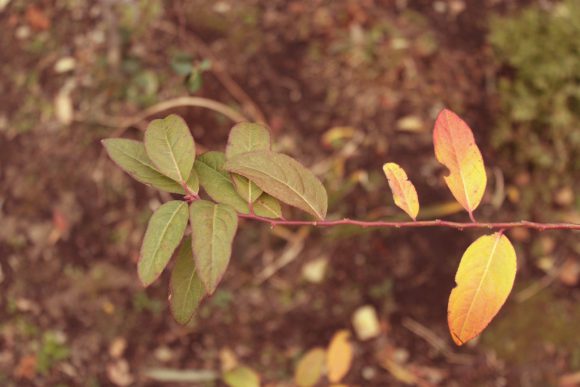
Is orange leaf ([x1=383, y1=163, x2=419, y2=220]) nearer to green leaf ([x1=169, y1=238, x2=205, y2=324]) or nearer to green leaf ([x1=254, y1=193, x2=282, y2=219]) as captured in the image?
green leaf ([x1=254, y1=193, x2=282, y2=219])

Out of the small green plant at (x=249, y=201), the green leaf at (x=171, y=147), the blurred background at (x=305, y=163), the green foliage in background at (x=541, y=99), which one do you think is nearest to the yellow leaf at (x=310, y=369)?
the blurred background at (x=305, y=163)

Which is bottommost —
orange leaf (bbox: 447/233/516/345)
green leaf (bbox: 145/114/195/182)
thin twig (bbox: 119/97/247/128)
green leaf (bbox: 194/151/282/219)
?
thin twig (bbox: 119/97/247/128)

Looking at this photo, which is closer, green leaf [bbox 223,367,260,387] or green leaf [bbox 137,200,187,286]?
green leaf [bbox 137,200,187,286]

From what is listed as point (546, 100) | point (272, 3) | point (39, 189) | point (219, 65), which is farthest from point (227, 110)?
point (546, 100)

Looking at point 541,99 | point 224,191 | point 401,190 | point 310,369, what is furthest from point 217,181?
point 541,99

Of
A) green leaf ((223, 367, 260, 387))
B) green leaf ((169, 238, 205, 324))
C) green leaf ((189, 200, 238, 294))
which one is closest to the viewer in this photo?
green leaf ((189, 200, 238, 294))

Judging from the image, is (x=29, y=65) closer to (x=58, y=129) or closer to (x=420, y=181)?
(x=58, y=129)

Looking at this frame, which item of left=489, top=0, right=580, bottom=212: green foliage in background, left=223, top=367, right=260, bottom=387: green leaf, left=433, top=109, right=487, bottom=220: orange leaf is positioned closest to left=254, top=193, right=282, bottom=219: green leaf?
left=433, top=109, right=487, bottom=220: orange leaf
